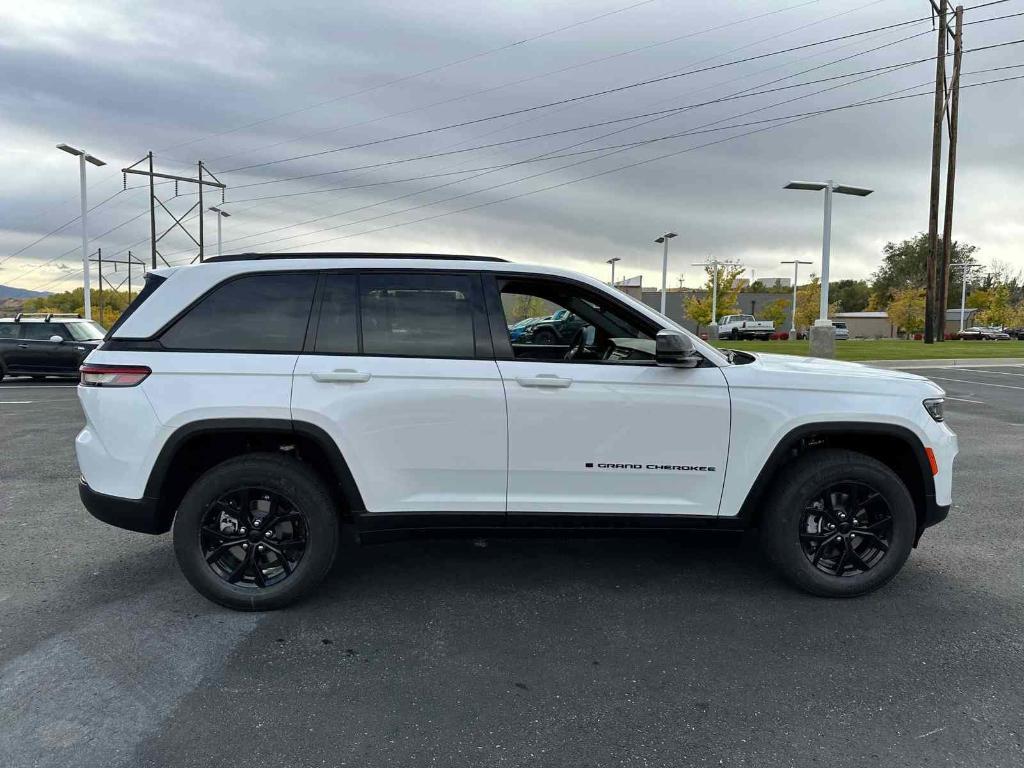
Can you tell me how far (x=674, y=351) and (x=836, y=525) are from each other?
4.44 feet

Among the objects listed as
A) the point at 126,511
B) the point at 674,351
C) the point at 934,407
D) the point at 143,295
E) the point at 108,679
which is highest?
the point at 143,295

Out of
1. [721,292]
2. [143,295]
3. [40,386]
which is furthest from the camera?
[721,292]

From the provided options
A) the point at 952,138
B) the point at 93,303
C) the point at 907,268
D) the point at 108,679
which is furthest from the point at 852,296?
the point at 93,303

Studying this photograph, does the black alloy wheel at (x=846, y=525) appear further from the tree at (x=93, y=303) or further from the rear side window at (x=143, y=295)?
the tree at (x=93, y=303)

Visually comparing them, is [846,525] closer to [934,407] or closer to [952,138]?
[934,407]

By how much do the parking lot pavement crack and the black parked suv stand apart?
1398cm

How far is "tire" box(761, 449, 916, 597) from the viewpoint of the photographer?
11.5 feet

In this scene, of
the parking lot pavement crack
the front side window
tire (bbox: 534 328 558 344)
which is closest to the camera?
the parking lot pavement crack

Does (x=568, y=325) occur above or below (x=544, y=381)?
above

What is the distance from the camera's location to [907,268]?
86625 mm

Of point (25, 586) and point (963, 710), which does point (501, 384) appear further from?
point (25, 586)

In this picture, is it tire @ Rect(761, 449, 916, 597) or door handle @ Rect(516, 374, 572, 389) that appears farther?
tire @ Rect(761, 449, 916, 597)

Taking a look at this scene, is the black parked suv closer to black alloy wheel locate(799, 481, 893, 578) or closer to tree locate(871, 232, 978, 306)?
black alloy wheel locate(799, 481, 893, 578)

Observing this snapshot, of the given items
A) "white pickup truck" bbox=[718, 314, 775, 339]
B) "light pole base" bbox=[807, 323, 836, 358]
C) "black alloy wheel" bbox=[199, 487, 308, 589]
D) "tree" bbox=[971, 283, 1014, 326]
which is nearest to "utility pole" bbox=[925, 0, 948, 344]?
"light pole base" bbox=[807, 323, 836, 358]
